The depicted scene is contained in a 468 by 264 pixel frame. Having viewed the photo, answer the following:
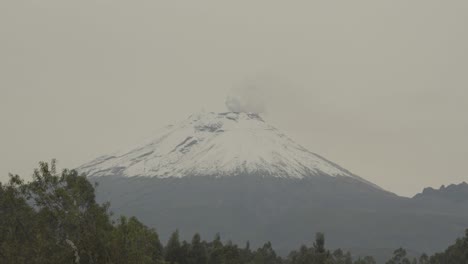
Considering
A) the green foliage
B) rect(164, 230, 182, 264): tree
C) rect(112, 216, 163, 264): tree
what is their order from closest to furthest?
1. rect(112, 216, 163, 264): tree
2. rect(164, 230, 182, 264): tree
3. the green foliage

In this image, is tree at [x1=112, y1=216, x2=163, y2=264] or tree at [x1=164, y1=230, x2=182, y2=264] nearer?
tree at [x1=112, y1=216, x2=163, y2=264]

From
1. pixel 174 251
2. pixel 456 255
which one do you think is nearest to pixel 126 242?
pixel 174 251

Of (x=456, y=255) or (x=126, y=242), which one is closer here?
(x=126, y=242)

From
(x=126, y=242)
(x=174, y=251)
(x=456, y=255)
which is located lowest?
(x=126, y=242)

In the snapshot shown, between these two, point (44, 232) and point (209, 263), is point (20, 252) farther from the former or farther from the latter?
point (209, 263)

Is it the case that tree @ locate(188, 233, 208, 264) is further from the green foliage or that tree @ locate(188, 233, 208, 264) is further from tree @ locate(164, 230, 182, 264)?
the green foliage

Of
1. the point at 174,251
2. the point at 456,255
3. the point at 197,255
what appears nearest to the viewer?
the point at 174,251

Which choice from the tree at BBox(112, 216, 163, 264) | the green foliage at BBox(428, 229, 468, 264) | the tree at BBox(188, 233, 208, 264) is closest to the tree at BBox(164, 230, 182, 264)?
the tree at BBox(188, 233, 208, 264)

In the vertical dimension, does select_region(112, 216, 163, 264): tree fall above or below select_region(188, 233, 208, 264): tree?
below

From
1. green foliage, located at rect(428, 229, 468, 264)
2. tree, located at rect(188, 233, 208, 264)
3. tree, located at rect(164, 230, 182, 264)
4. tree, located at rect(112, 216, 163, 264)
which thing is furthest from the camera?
green foliage, located at rect(428, 229, 468, 264)

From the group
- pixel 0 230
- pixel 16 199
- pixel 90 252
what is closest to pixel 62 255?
pixel 90 252

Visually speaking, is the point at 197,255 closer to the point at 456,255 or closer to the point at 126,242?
the point at 456,255

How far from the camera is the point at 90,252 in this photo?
2038 cm

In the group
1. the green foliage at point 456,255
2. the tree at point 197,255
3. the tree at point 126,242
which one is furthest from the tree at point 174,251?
the tree at point 126,242
